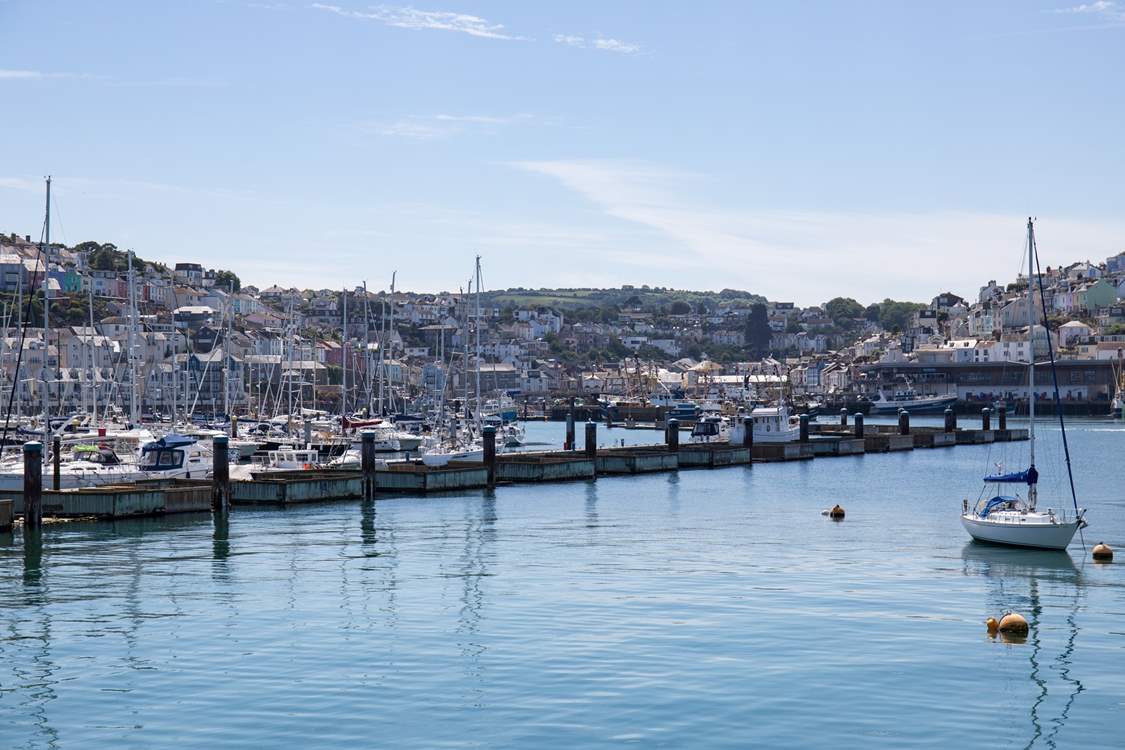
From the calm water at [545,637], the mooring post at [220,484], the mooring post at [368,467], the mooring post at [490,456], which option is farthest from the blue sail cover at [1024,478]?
the mooring post at [220,484]

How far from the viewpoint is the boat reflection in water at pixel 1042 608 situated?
2719 cm

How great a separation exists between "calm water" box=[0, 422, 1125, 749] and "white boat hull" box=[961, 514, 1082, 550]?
0.66 m

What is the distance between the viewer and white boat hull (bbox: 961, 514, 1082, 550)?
48500 mm

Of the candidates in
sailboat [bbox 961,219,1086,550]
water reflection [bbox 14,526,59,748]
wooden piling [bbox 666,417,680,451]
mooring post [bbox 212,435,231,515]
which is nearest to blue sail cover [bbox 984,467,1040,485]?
sailboat [bbox 961,219,1086,550]

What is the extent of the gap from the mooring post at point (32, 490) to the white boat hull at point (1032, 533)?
112 feet

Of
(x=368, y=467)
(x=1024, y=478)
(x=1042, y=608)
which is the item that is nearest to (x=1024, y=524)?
(x=1024, y=478)

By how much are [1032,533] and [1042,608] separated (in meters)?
11.3

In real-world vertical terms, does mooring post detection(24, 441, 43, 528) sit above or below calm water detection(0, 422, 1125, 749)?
above

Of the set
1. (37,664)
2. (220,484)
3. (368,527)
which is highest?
(220,484)

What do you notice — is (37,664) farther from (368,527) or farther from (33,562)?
(368,527)

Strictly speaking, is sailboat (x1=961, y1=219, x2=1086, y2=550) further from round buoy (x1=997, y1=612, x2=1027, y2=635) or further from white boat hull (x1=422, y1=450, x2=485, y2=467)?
white boat hull (x1=422, y1=450, x2=485, y2=467)

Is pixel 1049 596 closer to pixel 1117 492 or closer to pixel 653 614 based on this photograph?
pixel 653 614

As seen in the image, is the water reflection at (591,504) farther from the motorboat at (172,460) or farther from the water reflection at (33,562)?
the water reflection at (33,562)

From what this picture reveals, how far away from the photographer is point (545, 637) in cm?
3288
